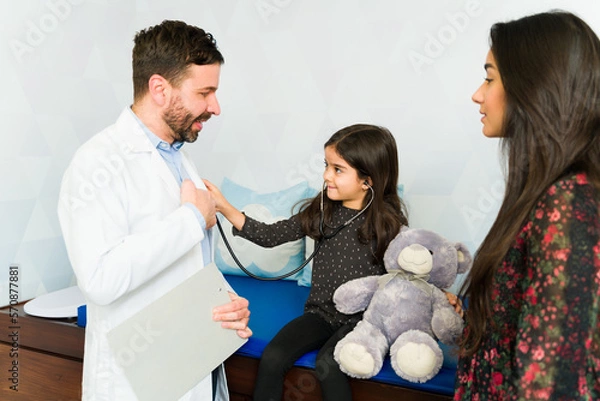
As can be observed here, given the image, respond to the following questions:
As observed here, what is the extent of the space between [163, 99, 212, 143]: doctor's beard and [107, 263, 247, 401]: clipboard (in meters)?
0.39

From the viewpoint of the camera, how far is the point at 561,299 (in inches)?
34.9

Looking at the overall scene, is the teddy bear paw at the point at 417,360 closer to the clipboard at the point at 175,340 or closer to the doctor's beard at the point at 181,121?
the clipboard at the point at 175,340

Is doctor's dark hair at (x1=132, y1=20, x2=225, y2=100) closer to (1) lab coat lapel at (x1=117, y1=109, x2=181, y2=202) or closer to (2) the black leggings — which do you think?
(1) lab coat lapel at (x1=117, y1=109, x2=181, y2=202)

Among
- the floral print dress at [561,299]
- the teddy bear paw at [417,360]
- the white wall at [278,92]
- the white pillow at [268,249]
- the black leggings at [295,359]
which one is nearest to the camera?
the floral print dress at [561,299]

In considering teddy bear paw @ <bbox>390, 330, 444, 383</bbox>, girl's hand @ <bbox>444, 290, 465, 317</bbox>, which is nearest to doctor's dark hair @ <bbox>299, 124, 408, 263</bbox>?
girl's hand @ <bbox>444, 290, 465, 317</bbox>

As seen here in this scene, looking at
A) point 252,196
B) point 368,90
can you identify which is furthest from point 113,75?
point 368,90

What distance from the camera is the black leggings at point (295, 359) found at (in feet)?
5.30

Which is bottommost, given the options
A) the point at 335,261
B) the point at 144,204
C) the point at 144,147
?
the point at 335,261

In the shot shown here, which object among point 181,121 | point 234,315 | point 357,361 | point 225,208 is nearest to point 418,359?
point 357,361

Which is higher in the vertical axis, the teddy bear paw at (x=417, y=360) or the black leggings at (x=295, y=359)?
the teddy bear paw at (x=417, y=360)

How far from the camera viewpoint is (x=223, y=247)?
104 inches

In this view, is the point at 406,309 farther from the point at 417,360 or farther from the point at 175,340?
the point at 175,340

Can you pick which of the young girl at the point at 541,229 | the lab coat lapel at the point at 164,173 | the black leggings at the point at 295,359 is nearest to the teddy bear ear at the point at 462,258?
the black leggings at the point at 295,359

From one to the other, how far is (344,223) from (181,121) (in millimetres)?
686
